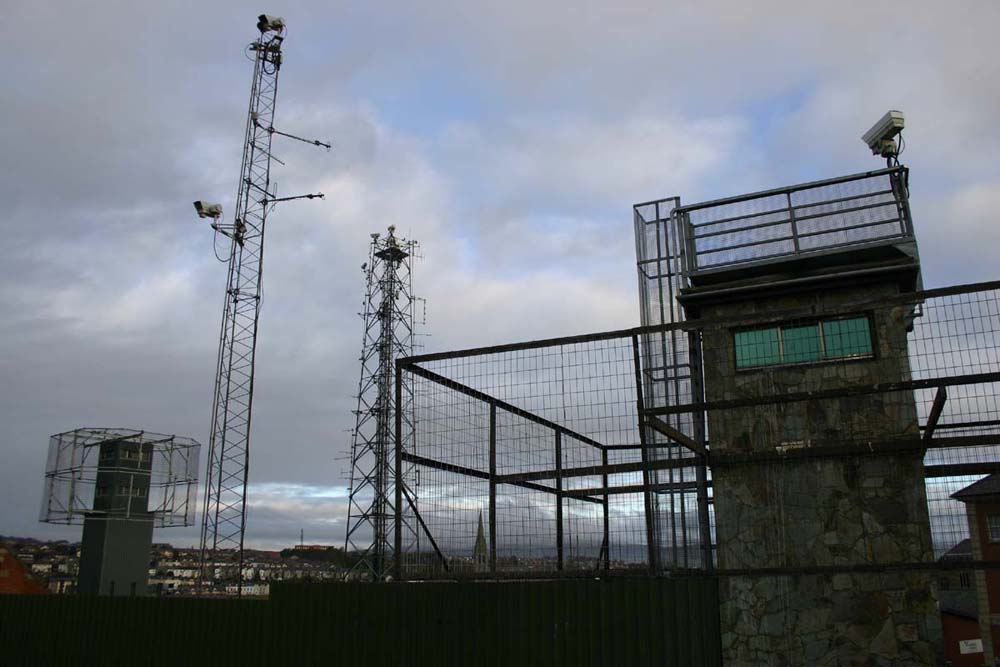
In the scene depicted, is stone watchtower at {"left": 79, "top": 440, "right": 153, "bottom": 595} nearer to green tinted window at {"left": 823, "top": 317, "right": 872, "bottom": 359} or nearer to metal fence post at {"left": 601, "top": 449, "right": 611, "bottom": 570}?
metal fence post at {"left": 601, "top": 449, "right": 611, "bottom": 570}

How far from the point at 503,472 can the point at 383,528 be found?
79.3ft

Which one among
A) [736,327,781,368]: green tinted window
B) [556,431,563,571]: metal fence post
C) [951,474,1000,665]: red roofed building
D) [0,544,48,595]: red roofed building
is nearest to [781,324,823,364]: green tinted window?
[736,327,781,368]: green tinted window

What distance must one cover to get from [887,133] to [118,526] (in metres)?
23.6

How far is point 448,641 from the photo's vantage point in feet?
33.6

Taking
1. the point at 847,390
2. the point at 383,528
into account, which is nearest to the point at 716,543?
the point at 847,390

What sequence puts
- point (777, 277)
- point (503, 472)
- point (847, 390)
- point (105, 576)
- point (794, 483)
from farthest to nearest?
point (105, 576) → point (503, 472) → point (777, 277) → point (794, 483) → point (847, 390)

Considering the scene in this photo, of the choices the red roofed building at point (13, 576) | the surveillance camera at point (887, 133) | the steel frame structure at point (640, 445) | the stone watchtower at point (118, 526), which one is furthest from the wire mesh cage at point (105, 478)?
the surveillance camera at point (887, 133)

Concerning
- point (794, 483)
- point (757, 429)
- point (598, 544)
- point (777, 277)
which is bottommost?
point (598, 544)

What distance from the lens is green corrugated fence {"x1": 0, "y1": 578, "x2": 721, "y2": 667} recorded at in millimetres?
9133

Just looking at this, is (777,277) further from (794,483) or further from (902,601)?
(902,601)

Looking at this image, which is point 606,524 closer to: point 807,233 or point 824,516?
point 824,516

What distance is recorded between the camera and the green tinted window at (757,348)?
1145 cm

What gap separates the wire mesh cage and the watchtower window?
2088 centimetres

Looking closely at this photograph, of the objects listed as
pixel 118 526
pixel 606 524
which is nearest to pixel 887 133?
pixel 606 524
